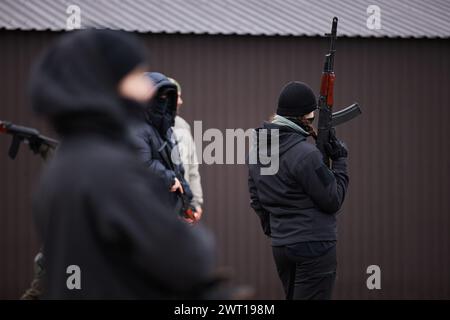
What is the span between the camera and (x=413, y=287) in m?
8.17

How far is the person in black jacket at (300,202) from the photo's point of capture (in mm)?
5012

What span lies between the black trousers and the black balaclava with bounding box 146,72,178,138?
116 centimetres

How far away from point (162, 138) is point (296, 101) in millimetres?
962

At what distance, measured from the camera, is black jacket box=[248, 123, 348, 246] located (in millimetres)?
4992

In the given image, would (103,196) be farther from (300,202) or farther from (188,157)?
(188,157)

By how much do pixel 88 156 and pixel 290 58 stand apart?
5.97 meters

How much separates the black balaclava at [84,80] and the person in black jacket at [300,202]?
2.83 metres

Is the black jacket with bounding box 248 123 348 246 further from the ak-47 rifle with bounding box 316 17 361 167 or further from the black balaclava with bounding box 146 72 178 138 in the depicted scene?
the black balaclava with bounding box 146 72 178 138

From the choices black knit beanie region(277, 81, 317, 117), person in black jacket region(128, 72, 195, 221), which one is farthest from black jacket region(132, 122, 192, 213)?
black knit beanie region(277, 81, 317, 117)

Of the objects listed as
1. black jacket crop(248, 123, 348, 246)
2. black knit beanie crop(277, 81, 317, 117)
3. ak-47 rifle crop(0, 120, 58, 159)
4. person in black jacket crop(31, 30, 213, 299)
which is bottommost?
person in black jacket crop(31, 30, 213, 299)

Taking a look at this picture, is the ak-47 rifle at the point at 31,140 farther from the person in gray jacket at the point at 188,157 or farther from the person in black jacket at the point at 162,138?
the person in gray jacket at the point at 188,157

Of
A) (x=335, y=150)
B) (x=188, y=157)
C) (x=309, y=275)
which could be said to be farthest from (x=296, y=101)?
(x=188, y=157)

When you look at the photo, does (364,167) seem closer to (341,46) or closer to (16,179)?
(341,46)
